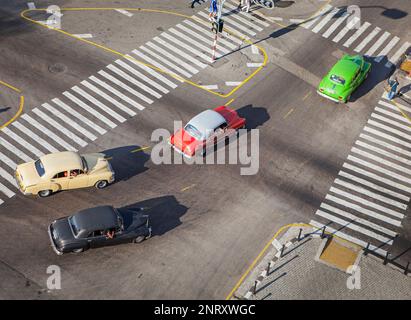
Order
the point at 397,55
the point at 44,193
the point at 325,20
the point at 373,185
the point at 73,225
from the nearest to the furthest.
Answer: the point at 73,225 < the point at 44,193 < the point at 373,185 < the point at 397,55 < the point at 325,20

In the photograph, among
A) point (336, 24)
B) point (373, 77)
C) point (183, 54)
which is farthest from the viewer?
point (336, 24)

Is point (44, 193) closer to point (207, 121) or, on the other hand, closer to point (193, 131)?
point (193, 131)

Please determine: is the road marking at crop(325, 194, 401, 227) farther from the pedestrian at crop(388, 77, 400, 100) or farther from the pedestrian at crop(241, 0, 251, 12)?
the pedestrian at crop(241, 0, 251, 12)

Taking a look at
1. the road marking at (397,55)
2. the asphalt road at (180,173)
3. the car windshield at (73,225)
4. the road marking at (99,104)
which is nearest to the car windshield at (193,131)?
the asphalt road at (180,173)

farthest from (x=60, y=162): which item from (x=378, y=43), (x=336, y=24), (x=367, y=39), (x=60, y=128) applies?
(x=378, y=43)

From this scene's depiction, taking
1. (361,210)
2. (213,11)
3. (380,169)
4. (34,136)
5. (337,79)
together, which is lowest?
(361,210)

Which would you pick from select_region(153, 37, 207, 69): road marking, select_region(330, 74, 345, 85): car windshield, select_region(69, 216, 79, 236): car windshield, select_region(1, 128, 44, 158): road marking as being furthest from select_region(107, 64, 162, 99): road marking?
select_region(69, 216, 79, 236): car windshield

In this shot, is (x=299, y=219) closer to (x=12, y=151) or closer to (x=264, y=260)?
(x=264, y=260)

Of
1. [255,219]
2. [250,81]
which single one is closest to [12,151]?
[255,219]
